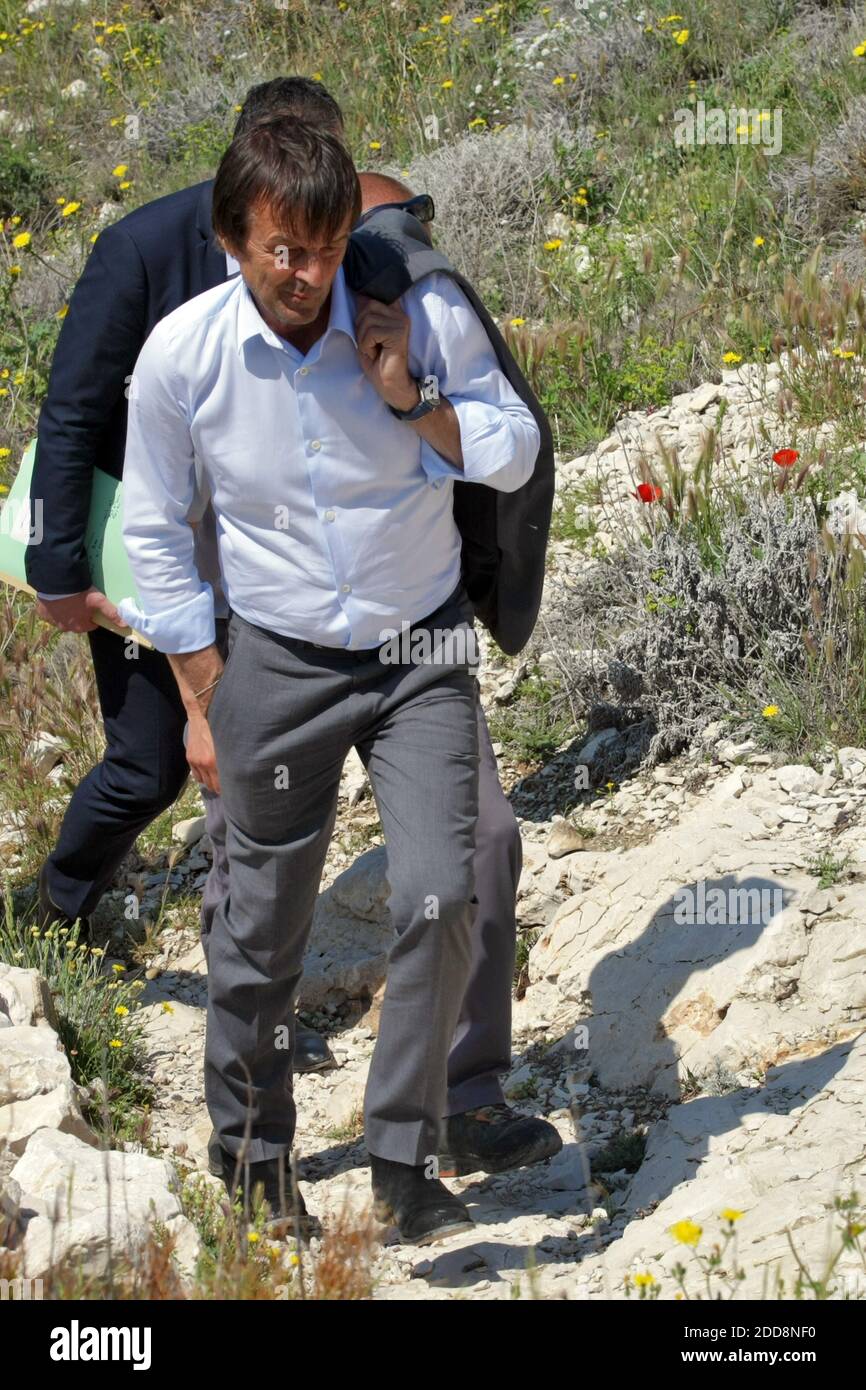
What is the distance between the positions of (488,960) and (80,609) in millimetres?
1245

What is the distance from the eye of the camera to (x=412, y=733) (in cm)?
295

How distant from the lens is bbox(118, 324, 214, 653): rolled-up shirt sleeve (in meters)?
2.84

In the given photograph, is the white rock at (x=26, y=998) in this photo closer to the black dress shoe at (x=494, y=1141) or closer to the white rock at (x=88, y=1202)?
the white rock at (x=88, y=1202)

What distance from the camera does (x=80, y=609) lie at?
3.67 metres

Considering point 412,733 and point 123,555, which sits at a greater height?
point 123,555

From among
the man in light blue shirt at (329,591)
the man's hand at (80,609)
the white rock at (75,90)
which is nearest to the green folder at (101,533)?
the man's hand at (80,609)

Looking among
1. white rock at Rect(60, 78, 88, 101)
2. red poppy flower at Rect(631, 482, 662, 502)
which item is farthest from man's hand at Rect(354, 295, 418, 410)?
white rock at Rect(60, 78, 88, 101)

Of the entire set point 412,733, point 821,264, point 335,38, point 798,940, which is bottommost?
point 798,940

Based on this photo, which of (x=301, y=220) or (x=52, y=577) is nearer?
(x=301, y=220)

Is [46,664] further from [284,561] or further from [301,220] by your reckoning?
[301,220]

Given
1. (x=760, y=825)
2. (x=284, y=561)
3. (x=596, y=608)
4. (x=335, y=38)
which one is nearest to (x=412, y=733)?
(x=284, y=561)

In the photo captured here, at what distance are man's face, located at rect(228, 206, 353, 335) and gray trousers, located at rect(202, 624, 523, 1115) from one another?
3.41 feet

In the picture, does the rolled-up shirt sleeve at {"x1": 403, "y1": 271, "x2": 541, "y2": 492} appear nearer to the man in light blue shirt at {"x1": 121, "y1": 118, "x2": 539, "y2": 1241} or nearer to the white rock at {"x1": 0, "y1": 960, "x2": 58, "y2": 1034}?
the man in light blue shirt at {"x1": 121, "y1": 118, "x2": 539, "y2": 1241}

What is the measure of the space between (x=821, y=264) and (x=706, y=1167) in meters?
4.71
